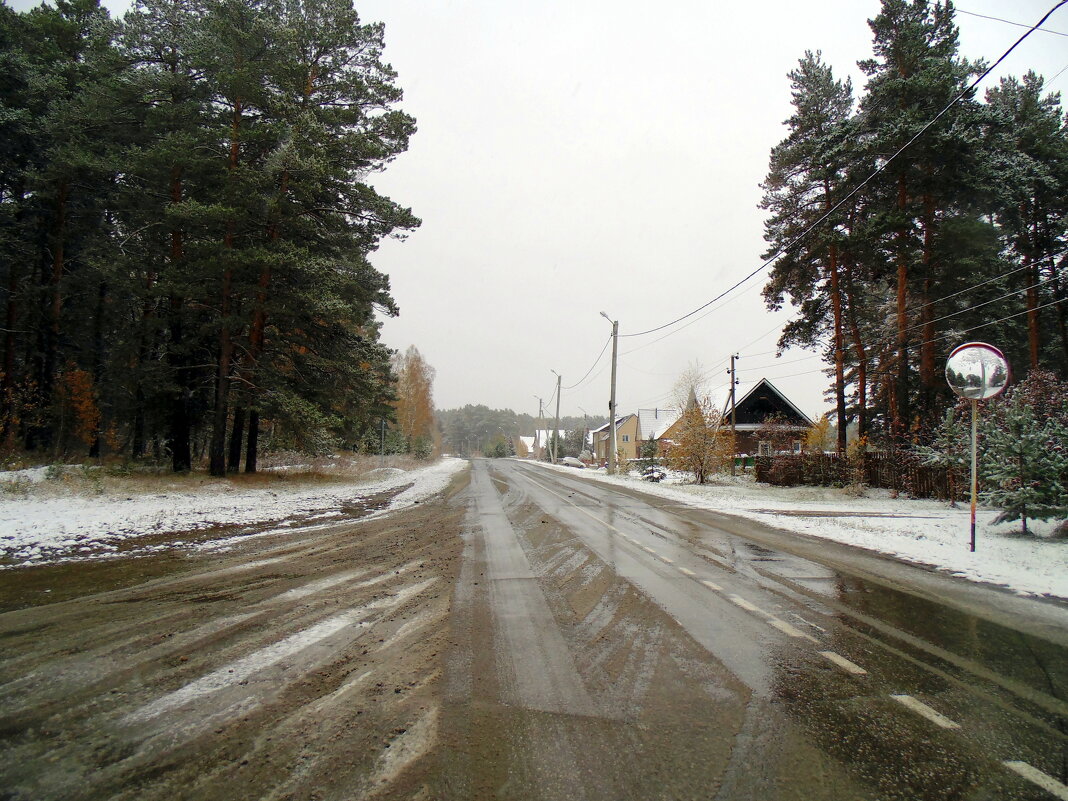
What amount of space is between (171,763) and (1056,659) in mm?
5993

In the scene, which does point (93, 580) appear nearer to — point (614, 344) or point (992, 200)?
point (992, 200)

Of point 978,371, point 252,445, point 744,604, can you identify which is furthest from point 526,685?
point 252,445

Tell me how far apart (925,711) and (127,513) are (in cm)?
1290

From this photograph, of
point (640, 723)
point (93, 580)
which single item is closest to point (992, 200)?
point (640, 723)

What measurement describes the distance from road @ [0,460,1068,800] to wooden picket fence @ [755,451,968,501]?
1239 centimetres

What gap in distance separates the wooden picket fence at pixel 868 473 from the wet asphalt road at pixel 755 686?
12358 mm

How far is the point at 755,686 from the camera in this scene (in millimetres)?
3371

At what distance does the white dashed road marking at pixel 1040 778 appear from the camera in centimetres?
233

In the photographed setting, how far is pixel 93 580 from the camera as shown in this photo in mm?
6051

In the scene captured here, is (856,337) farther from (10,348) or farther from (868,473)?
(10,348)

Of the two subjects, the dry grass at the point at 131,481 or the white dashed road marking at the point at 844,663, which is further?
the dry grass at the point at 131,481

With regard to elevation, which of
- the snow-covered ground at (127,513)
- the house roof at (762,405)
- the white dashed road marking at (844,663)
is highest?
the house roof at (762,405)

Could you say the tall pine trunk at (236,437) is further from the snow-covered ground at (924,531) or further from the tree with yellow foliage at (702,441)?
the tree with yellow foliage at (702,441)

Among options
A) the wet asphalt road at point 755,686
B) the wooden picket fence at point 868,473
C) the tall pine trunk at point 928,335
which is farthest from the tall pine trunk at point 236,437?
the tall pine trunk at point 928,335
